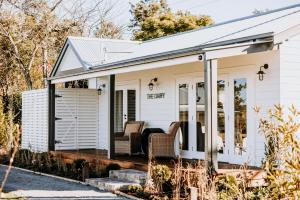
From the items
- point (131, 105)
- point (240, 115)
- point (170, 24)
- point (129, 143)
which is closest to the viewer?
point (240, 115)

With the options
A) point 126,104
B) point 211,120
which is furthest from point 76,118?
point 211,120

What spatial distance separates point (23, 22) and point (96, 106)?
25.4ft

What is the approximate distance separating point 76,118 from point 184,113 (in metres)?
5.19

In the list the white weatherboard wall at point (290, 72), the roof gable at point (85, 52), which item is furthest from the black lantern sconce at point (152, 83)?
the white weatherboard wall at point (290, 72)

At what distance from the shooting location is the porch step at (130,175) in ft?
34.5

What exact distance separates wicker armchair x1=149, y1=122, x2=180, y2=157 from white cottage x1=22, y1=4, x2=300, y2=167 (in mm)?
395

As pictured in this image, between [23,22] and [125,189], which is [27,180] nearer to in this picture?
[125,189]

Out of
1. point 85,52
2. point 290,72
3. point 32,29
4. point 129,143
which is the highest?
point 32,29

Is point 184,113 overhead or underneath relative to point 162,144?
overhead

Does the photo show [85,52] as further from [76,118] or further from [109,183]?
[109,183]

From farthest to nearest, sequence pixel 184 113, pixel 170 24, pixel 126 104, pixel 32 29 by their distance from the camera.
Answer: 1. pixel 170 24
2. pixel 32 29
3. pixel 126 104
4. pixel 184 113

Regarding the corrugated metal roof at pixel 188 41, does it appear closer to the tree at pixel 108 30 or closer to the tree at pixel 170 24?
the tree at pixel 108 30

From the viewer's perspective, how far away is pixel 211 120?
9.10m

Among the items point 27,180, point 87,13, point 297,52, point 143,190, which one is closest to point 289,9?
point 297,52
